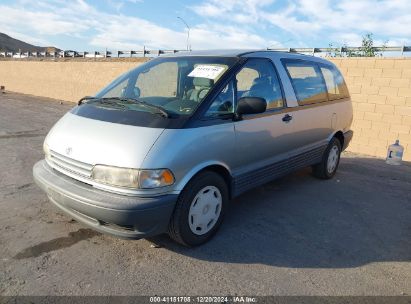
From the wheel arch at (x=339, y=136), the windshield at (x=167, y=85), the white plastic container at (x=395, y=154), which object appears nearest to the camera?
the windshield at (x=167, y=85)

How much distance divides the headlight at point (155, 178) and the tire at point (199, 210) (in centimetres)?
25

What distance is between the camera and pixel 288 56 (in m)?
4.73

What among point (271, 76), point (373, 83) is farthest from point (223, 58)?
point (373, 83)

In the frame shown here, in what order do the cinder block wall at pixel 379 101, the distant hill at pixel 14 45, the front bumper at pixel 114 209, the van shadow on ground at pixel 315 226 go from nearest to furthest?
the front bumper at pixel 114 209 → the van shadow on ground at pixel 315 226 → the cinder block wall at pixel 379 101 → the distant hill at pixel 14 45

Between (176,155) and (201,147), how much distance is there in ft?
1.02

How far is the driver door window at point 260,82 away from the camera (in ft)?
12.7

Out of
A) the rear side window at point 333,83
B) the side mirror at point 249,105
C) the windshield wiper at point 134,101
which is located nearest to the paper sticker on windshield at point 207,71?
the side mirror at point 249,105

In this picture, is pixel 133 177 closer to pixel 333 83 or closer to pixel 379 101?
pixel 333 83

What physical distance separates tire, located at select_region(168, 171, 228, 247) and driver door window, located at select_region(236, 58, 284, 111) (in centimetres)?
100

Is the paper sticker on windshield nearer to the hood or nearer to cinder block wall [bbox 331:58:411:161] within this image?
the hood

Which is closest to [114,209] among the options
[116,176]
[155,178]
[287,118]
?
[116,176]

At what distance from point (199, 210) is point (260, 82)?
1724 millimetres

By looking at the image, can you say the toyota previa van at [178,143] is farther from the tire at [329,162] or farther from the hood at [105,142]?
the tire at [329,162]

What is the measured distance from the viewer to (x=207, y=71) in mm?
3750
